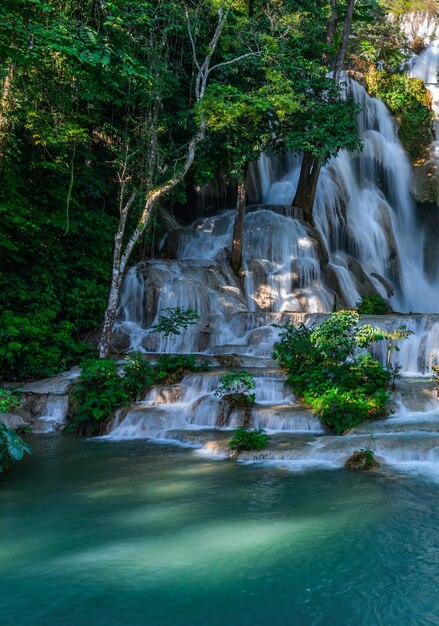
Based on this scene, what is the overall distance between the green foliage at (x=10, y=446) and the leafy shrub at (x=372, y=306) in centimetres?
1287

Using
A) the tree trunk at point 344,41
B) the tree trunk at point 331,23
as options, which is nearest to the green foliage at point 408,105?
the tree trunk at point 331,23

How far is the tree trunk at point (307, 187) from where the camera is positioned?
20.4 metres

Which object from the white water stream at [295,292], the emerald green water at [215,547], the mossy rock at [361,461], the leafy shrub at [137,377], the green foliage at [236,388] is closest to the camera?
the emerald green water at [215,547]

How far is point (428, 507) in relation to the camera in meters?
5.90

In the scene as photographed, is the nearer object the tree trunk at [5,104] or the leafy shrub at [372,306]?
the tree trunk at [5,104]

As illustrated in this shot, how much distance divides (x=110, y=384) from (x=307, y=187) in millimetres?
13119

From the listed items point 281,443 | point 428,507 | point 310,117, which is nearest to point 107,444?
point 281,443

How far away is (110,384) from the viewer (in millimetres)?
10734

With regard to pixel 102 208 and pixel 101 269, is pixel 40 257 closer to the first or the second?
pixel 101 269

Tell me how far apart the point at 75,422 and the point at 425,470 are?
20.7 feet

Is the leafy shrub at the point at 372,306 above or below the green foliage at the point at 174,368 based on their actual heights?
above

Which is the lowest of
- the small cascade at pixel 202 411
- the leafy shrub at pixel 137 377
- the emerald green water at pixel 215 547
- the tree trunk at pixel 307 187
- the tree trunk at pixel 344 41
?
the emerald green water at pixel 215 547

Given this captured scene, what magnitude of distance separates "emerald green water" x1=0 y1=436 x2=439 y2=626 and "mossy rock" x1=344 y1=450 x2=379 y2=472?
0.25m

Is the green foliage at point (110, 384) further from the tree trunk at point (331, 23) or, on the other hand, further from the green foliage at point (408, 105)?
the green foliage at point (408, 105)
